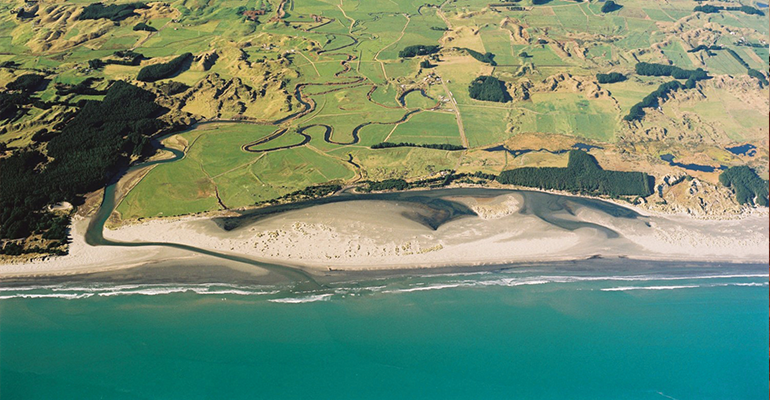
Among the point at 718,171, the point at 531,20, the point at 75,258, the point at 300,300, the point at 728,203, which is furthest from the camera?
the point at 531,20

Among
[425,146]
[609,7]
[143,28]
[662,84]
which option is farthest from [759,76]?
[143,28]

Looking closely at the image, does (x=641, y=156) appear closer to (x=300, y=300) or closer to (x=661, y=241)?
(x=661, y=241)

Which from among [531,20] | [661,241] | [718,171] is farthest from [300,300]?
[531,20]

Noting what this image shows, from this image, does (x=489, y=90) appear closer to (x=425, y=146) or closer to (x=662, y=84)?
(x=425, y=146)

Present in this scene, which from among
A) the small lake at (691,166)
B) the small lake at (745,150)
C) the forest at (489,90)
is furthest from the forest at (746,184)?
the forest at (489,90)

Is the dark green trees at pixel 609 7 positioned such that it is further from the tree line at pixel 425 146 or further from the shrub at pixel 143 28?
the shrub at pixel 143 28

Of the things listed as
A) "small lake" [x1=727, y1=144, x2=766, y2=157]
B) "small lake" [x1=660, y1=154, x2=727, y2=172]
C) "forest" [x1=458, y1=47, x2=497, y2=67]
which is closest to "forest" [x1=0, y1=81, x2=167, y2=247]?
"forest" [x1=458, y1=47, x2=497, y2=67]
